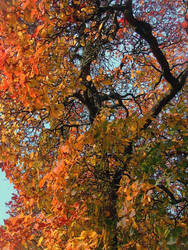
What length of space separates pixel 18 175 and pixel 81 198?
208 cm

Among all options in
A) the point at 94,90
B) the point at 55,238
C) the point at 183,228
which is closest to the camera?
the point at 183,228

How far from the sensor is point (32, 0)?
250cm

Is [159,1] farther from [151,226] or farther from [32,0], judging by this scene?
[151,226]

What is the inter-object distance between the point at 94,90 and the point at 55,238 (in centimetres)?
333

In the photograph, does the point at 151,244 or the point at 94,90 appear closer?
the point at 151,244

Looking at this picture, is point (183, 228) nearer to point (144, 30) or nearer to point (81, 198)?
point (81, 198)

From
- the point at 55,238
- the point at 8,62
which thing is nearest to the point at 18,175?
the point at 55,238

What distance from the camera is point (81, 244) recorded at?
2.38 m

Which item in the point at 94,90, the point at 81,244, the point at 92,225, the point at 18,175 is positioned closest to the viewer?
the point at 81,244

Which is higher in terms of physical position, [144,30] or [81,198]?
[144,30]

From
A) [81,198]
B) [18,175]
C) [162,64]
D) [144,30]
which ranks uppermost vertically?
[144,30]

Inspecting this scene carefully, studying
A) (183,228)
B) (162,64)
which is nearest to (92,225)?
(183,228)

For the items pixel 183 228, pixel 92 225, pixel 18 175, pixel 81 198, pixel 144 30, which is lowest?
pixel 183 228

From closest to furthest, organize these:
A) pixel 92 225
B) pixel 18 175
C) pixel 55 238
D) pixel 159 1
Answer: pixel 92 225 < pixel 55 238 < pixel 18 175 < pixel 159 1
